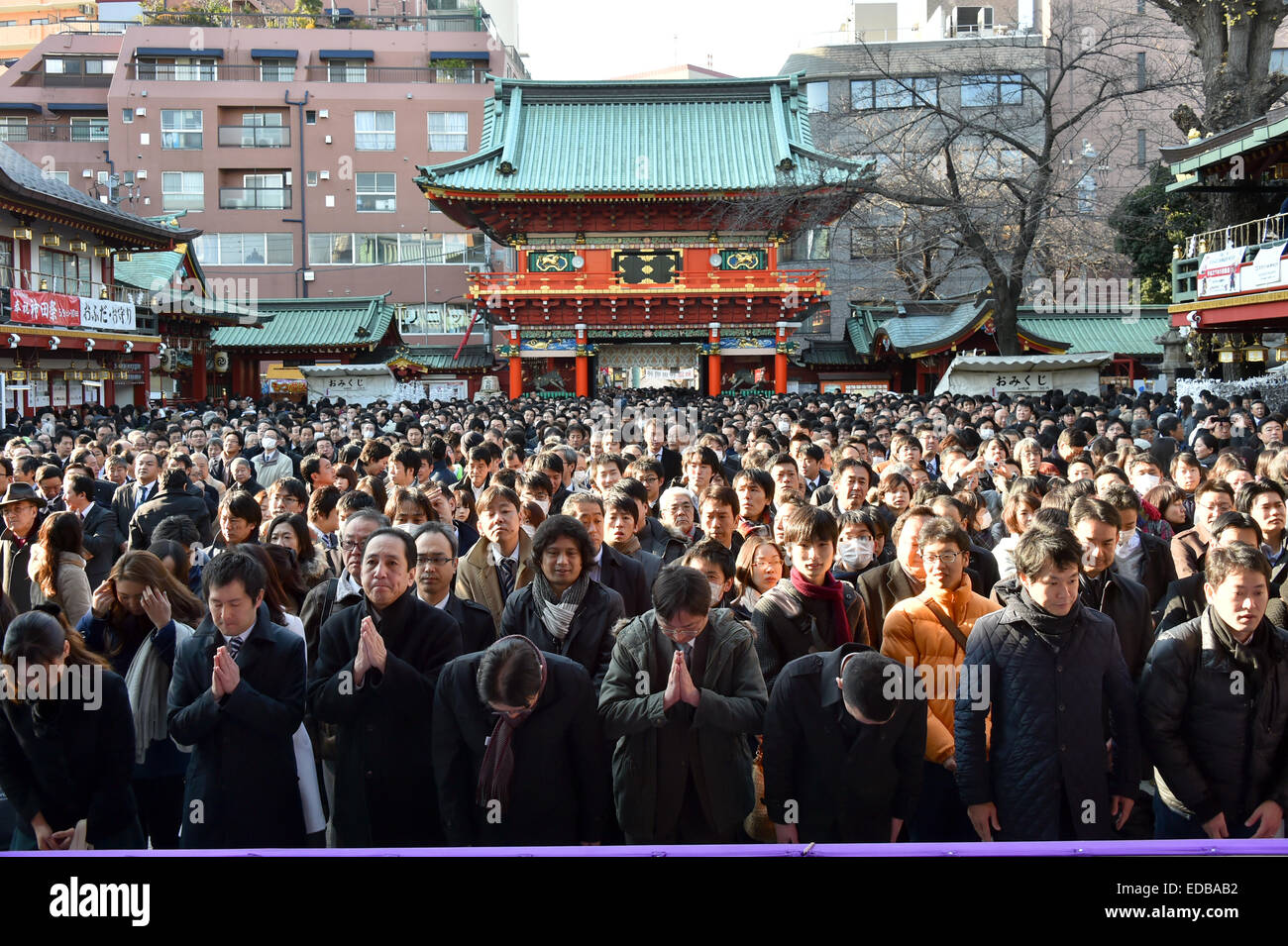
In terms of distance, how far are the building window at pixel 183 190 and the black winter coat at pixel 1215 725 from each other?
4106 cm

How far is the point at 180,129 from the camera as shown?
1528 inches

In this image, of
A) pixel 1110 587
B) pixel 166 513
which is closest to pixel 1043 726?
pixel 1110 587

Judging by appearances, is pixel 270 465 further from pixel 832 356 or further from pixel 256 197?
pixel 256 197

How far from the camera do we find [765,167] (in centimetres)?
2923

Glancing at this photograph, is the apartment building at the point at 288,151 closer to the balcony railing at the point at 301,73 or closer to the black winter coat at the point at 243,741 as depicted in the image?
the balcony railing at the point at 301,73

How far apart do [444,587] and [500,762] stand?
1.17 meters

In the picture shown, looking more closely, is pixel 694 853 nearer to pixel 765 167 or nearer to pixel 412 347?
pixel 765 167

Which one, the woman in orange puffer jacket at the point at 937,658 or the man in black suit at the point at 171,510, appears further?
the man in black suit at the point at 171,510

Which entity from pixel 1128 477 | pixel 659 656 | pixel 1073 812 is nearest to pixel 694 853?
pixel 659 656

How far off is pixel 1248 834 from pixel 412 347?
3364 cm

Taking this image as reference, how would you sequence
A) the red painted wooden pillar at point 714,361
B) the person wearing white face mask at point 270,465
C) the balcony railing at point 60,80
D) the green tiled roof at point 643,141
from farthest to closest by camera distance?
1. the balcony railing at point 60,80
2. the red painted wooden pillar at point 714,361
3. the green tiled roof at point 643,141
4. the person wearing white face mask at point 270,465

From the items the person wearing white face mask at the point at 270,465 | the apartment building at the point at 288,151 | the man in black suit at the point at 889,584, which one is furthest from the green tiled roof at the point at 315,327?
the man in black suit at the point at 889,584

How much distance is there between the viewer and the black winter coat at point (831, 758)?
11.7ft

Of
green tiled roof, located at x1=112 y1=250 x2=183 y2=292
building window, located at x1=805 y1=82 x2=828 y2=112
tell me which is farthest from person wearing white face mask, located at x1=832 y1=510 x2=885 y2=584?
building window, located at x1=805 y1=82 x2=828 y2=112
